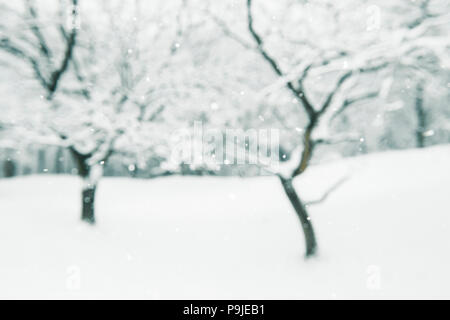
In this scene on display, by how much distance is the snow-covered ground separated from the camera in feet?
21.8

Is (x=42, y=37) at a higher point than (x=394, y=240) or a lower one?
higher

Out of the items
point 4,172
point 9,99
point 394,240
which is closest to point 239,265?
point 394,240

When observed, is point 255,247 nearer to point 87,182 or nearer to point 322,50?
point 322,50

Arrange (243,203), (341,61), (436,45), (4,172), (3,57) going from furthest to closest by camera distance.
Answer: (4,172) < (243,203) < (3,57) < (341,61) < (436,45)

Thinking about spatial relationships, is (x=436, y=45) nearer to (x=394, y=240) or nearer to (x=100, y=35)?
(x=394, y=240)

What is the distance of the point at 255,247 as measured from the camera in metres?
9.01

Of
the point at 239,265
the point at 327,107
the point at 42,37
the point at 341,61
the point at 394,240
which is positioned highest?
the point at 42,37

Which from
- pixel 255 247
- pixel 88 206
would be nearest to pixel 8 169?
pixel 88 206

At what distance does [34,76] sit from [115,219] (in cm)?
510

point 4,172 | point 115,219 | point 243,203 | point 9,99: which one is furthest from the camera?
point 4,172

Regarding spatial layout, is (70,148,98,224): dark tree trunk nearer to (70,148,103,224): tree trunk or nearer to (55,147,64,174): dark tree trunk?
(70,148,103,224): tree trunk

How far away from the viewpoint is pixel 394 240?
787cm

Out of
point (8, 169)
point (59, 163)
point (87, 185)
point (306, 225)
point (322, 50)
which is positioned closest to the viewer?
point (322, 50)

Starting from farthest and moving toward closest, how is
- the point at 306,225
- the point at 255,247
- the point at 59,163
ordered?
the point at 59,163, the point at 255,247, the point at 306,225
